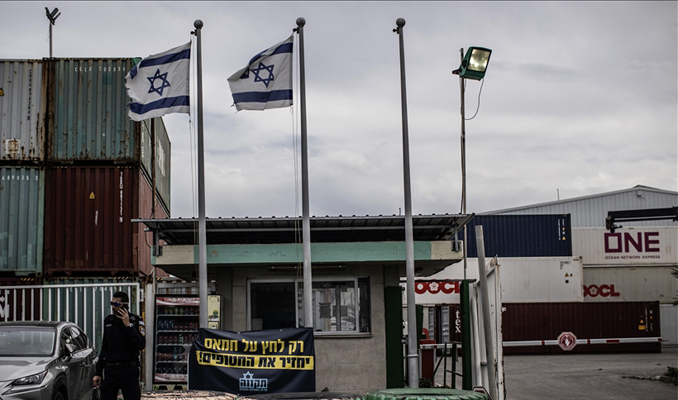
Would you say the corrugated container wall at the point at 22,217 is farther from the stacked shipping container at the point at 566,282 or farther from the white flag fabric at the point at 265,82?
the stacked shipping container at the point at 566,282

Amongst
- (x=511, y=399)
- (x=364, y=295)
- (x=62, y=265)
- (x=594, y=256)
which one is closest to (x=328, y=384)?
(x=364, y=295)

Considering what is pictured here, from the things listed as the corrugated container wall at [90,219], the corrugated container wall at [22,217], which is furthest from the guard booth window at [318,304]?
the corrugated container wall at [22,217]

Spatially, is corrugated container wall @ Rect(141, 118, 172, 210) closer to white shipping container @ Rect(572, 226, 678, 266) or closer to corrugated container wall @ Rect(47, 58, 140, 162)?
corrugated container wall @ Rect(47, 58, 140, 162)

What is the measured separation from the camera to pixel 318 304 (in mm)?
13930

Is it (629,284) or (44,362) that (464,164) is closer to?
(44,362)

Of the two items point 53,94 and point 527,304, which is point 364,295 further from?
point 527,304

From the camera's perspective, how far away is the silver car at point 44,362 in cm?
910

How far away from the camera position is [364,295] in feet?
46.3

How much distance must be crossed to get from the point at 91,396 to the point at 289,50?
6.56 meters

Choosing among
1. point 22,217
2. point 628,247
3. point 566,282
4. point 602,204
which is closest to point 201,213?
point 22,217

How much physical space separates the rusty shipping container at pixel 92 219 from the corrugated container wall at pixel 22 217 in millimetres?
200

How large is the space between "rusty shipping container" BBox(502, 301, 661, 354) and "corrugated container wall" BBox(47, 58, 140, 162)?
21392 mm

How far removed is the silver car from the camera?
9.10 metres

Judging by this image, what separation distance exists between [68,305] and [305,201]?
697cm
